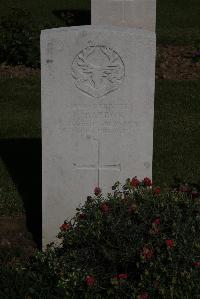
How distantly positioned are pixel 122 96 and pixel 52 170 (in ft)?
2.79

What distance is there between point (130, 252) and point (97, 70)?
1556 mm

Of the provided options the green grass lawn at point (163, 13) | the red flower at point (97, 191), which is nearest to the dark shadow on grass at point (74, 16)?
the green grass lawn at point (163, 13)

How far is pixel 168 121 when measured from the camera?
32.7ft

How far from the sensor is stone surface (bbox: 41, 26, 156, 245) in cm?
564

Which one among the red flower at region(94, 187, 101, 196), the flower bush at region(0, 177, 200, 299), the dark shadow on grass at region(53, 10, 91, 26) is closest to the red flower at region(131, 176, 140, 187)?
the flower bush at region(0, 177, 200, 299)

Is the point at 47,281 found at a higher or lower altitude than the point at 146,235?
lower

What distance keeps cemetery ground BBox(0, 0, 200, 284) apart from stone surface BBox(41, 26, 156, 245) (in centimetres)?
63

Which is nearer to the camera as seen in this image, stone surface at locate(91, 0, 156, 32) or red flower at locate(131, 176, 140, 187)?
red flower at locate(131, 176, 140, 187)

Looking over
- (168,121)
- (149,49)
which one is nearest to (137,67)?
(149,49)

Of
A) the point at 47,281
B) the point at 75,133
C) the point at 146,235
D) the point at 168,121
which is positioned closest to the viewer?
the point at 146,235

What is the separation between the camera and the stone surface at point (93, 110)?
564cm

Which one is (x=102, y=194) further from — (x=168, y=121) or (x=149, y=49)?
(x=168, y=121)

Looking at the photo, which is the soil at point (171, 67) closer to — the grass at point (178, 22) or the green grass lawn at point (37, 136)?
the green grass lawn at point (37, 136)

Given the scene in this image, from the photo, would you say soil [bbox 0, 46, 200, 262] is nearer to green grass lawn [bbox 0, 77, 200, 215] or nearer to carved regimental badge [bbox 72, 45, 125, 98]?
green grass lawn [bbox 0, 77, 200, 215]
